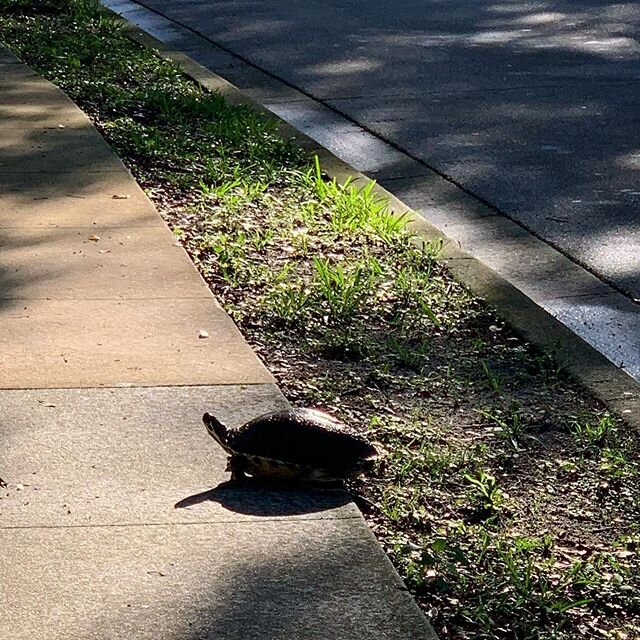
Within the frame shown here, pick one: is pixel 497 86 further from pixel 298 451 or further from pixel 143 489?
pixel 143 489

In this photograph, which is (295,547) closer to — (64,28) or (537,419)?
(537,419)

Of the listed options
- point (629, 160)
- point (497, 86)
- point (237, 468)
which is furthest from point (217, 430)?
point (497, 86)

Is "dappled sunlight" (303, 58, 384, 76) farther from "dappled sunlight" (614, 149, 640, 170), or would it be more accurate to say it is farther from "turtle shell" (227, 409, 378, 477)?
"turtle shell" (227, 409, 378, 477)

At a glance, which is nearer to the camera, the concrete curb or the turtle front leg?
the turtle front leg

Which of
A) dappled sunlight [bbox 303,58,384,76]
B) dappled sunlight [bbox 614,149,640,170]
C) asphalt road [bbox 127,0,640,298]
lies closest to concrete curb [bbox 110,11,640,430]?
asphalt road [bbox 127,0,640,298]

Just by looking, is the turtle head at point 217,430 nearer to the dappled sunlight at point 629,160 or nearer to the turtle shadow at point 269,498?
the turtle shadow at point 269,498

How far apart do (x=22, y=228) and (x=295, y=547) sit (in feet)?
10.5

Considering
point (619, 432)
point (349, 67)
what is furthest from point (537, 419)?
point (349, 67)

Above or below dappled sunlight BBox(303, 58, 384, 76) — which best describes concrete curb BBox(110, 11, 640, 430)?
above

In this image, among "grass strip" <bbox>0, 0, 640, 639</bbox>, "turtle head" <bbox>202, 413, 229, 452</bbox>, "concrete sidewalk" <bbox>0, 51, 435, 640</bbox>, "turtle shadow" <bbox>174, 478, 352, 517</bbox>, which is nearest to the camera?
"concrete sidewalk" <bbox>0, 51, 435, 640</bbox>

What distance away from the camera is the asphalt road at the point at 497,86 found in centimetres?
718

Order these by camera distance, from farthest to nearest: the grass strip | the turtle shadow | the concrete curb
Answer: the concrete curb < the turtle shadow < the grass strip

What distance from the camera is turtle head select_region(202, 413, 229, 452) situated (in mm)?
3830

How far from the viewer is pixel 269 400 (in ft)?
14.1
